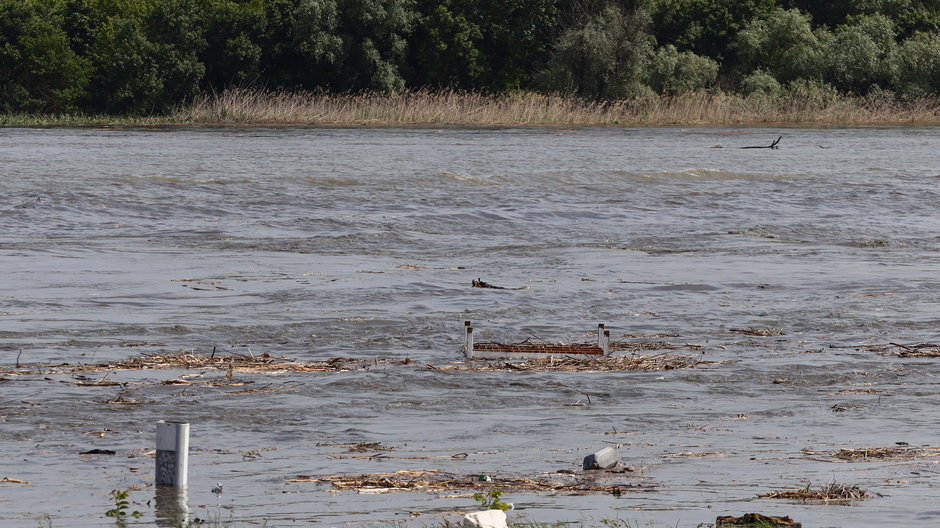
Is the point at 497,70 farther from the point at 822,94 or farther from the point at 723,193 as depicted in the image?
the point at 723,193

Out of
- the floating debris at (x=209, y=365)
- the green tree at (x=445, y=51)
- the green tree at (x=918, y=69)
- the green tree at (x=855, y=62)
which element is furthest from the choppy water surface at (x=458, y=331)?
the green tree at (x=445, y=51)

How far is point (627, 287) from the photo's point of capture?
1497 centimetres

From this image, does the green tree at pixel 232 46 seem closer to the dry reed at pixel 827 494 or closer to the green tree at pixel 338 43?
the green tree at pixel 338 43

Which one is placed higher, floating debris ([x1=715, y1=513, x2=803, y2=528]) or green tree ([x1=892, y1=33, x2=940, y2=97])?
green tree ([x1=892, y1=33, x2=940, y2=97])

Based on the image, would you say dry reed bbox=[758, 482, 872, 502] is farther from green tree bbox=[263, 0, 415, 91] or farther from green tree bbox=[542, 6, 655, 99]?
green tree bbox=[263, 0, 415, 91]

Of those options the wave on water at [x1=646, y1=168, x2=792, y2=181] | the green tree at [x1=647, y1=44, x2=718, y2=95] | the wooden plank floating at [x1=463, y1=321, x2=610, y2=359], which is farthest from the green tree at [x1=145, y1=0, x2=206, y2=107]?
the wooden plank floating at [x1=463, y1=321, x2=610, y2=359]

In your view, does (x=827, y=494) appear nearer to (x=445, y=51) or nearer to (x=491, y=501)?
(x=491, y=501)

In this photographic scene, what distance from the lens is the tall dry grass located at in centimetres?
6072

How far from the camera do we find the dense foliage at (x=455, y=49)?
6919 centimetres

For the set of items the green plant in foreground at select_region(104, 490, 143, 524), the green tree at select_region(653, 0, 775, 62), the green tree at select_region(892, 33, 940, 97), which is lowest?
the green plant in foreground at select_region(104, 490, 143, 524)

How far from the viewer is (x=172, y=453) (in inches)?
246

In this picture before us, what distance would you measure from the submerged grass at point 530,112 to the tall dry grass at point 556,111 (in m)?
0.04

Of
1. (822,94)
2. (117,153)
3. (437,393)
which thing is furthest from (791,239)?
(822,94)

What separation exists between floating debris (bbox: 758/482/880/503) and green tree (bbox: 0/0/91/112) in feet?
223
